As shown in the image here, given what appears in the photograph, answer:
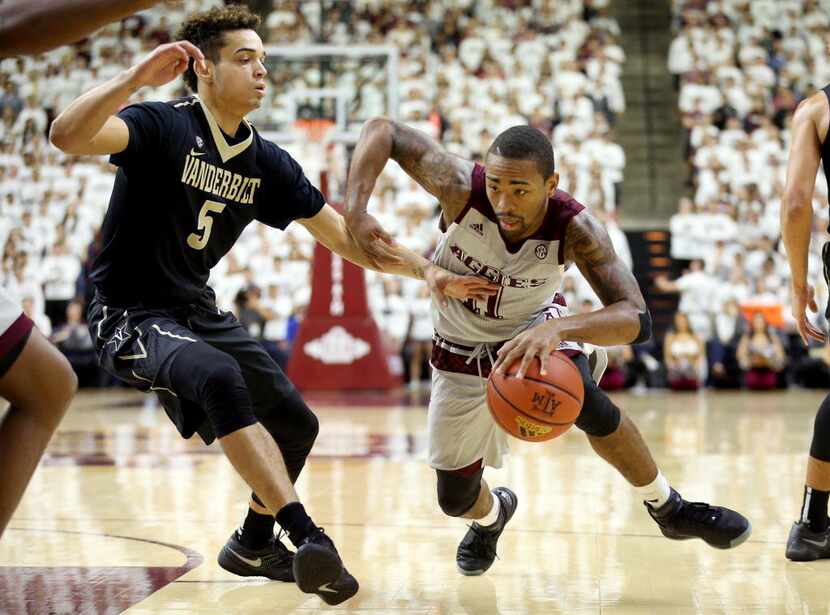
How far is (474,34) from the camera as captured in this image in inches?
742

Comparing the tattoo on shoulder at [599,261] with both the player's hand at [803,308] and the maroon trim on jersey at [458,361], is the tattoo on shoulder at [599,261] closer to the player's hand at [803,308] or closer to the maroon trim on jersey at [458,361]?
the maroon trim on jersey at [458,361]

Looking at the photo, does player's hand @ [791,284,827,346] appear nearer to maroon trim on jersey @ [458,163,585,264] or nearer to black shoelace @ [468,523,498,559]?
maroon trim on jersey @ [458,163,585,264]

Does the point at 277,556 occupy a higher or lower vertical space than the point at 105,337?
lower

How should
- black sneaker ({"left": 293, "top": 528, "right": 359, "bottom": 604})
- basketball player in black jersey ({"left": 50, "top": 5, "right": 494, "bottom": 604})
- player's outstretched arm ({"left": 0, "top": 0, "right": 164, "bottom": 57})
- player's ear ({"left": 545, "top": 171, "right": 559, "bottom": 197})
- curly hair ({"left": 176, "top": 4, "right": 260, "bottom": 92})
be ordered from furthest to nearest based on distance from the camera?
curly hair ({"left": 176, "top": 4, "right": 260, "bottom": 92}) → player's ear ({"left": 545, "top": 171, "right": 559, "bottom": 197}) → basketball player in black jersey ({"left": 50, "top": 5, "right": 494, "bottom": 604}) → black sneaker ({"left": 293, "top": 528, "right": 359, "bottom": 604}) → player's outstretched arm ({"left": 0, "top": 0, "right": 164, "bottom": 57})

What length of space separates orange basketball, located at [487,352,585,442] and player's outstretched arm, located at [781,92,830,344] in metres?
1.21

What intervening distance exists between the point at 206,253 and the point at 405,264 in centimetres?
76

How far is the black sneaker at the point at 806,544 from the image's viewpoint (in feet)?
14.9

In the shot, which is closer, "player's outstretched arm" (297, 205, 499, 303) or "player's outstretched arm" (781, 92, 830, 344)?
"player's outstretched arm" (297, 205, 499, 303)

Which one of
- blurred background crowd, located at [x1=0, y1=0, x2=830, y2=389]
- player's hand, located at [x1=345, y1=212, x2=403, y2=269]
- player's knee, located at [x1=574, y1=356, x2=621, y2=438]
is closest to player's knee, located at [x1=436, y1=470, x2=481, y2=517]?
player's knee, located at [x1=574, y1=356, x2=621, y2=438]

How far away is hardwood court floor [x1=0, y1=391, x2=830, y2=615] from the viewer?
13.0 ft

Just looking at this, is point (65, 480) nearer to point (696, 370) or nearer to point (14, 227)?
point (696, 370)

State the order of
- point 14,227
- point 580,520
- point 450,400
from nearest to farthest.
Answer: point 450,400 → point 580,520 → point 14,227

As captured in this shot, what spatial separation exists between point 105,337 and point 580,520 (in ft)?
8.26

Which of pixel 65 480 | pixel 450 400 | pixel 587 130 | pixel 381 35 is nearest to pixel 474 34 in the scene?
pixel 381 35
